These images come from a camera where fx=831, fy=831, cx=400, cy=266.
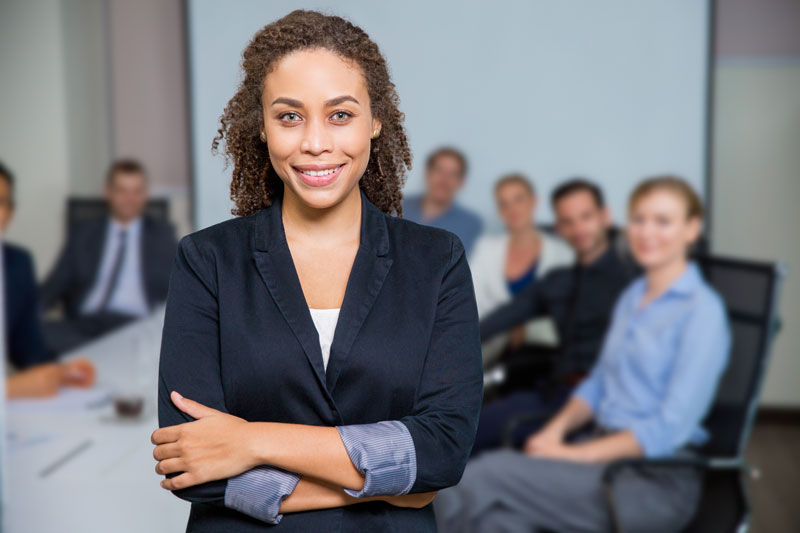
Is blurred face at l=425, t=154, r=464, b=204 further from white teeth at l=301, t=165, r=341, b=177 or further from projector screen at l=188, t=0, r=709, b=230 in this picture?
white teeth at l=301, t=165, r=341, b=177

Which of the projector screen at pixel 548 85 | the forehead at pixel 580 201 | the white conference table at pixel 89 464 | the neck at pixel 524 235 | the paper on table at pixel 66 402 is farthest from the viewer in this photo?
the projector screen at pixel 548 85

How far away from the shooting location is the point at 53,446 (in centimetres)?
139

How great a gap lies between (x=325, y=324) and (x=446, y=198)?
8.24ft

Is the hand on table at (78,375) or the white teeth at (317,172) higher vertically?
the white teeth at (317,172)

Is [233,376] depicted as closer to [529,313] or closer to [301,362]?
[301,362]

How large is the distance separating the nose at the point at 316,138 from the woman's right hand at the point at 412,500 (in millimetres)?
281

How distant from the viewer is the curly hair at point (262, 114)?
2.07 ft

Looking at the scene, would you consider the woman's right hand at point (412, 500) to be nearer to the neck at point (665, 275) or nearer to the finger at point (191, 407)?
the finger at point (191, 407)

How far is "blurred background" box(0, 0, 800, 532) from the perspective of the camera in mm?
3213

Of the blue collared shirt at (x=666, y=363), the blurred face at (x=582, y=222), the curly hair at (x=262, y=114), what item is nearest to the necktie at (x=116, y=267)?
the blurred face at (x=582, y=222)

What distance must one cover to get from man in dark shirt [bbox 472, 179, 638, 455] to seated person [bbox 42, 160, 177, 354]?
4.44ft

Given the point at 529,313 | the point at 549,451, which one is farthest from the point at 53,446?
the point at 529,313

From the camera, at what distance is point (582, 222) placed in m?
2.41

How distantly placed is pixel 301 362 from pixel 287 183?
0.14 m
